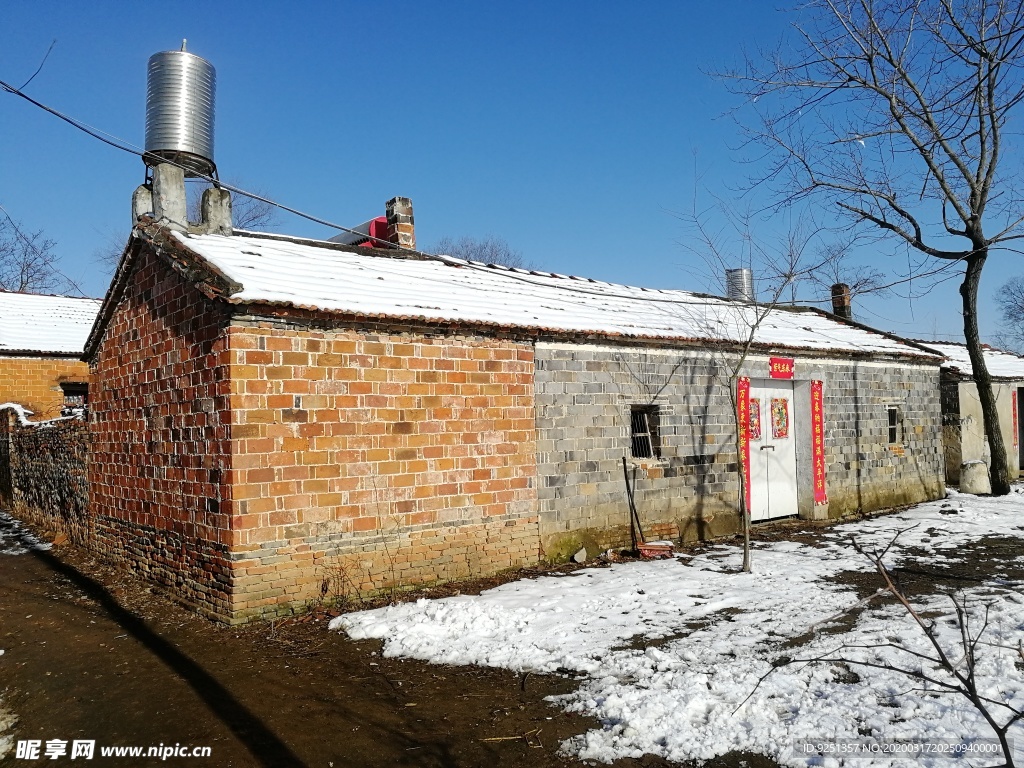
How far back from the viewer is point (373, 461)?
7.44 meters

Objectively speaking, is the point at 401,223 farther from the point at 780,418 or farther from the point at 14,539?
the point at 14,539

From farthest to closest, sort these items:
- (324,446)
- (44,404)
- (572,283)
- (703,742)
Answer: (44,404) < (572,283) < (324,446) < (703,742)

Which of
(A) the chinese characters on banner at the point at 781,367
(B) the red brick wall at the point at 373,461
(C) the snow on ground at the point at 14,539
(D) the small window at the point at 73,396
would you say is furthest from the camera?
(D) the small window at the point at 73,396

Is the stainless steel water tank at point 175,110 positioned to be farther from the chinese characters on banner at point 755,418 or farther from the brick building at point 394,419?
the chinese characters on banner at point 755,418

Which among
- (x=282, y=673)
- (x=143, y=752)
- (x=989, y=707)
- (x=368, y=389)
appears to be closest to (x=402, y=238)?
(x=368, y=389)

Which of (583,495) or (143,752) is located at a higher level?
(583,495)

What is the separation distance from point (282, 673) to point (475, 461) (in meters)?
3.36

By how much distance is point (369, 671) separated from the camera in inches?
213

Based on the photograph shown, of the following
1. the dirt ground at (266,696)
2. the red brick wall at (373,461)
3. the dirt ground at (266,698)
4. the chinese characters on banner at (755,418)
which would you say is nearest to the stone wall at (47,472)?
the dirt ground at (266,696)

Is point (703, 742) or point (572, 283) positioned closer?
point (703, 742)

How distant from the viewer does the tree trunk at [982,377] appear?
14.3 m

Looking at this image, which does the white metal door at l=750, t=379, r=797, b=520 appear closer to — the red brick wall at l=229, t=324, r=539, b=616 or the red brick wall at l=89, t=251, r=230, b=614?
the red brick wall at l=229, t=324, r=539, b=616

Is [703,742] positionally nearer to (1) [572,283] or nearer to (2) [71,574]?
(2) [71,574]

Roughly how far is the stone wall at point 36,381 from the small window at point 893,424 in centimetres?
1859
